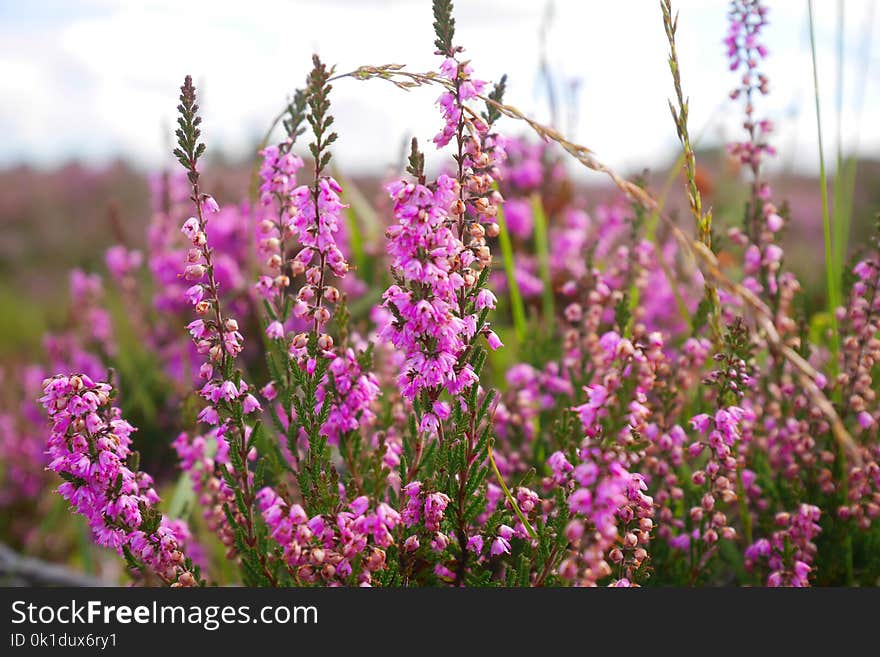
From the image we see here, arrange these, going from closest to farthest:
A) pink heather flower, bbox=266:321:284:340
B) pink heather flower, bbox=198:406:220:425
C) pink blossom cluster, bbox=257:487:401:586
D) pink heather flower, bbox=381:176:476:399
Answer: pink heather flower, bbox=381:176:476:399 < pink blossom cluster, bbox=257:487:401:586 < pink heather flower, bbox=198:406:220:425 < pink heather flower, bbox=266:321:284:340

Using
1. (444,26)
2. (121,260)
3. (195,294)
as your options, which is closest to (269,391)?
(195,294)

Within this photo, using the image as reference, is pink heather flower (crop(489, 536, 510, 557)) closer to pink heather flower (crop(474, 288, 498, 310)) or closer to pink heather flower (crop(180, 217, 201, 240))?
pink heather flower (crop(474, 288, 498, 310))

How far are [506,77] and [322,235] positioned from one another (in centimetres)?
85

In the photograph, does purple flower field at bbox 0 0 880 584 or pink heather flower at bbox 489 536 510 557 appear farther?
pink heather flower at bbox 489 536 510 557

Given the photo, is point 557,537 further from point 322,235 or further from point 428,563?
point 322,235

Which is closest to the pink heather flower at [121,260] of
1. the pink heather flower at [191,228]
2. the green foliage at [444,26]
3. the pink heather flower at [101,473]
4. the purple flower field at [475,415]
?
the purple flower field at [475,415]

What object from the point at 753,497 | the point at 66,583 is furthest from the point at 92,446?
the point at 66,583

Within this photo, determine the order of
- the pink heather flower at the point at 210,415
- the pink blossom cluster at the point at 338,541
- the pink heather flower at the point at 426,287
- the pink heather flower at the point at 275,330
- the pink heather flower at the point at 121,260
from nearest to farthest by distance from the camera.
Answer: the pink heather flower at the point at 426,287
the pink blossom cluster at the point at 338,541
the pink heather flower at the point at 210,415
the pink heather flower at the point at 275,330
the pink heather flower at the point at 121,260

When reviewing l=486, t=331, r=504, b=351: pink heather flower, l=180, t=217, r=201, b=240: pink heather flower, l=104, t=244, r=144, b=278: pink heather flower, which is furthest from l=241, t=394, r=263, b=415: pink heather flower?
l=104, t=244, r=144, b=278: pink heather flower

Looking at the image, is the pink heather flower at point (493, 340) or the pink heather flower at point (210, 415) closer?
the pink heather flower at point (493, 340)

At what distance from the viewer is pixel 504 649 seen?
1.89m

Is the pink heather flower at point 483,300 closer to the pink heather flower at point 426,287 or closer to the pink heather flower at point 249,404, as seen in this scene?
the pink heather flower at point 426,287

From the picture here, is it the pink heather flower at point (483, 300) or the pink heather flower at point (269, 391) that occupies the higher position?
the pink heather flower at point (483, 300)

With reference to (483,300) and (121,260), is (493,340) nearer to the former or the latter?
(483,300)
